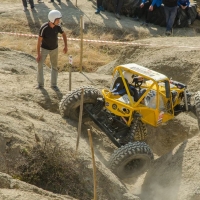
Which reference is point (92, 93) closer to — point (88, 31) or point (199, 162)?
point (199, 162)

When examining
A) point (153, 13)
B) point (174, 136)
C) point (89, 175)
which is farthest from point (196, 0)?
point (89, 175)

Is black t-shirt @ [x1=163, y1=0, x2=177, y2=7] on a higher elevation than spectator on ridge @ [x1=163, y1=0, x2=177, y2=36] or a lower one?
higher

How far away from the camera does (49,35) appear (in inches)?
420

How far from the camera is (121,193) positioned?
316 inches

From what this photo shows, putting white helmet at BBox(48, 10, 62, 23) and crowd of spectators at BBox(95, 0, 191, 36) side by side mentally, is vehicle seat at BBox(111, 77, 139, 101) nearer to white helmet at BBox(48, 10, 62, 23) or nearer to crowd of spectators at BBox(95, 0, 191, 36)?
white helmet at BBox(48, 10, 62, 23)

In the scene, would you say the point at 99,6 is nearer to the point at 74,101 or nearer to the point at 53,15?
the point at 53,15

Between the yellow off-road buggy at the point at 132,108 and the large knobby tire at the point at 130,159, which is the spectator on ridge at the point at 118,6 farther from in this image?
the large knobby tire at the point at 130,159

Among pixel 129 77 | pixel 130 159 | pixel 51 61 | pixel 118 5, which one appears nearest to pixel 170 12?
pixel 118 5

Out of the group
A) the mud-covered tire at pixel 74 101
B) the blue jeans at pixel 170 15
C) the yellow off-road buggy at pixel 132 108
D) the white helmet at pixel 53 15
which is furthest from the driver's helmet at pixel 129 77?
the blue jeans at pixel 170 15

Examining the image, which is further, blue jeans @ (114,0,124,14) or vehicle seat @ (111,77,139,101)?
blue jeans @ (114,0,124,14)

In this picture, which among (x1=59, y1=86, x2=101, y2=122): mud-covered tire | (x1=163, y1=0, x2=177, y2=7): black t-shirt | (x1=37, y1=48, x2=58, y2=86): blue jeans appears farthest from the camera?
(x1=163, y1=0, x2=177, y2=7): black t-shirt

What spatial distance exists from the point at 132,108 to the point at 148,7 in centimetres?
1045

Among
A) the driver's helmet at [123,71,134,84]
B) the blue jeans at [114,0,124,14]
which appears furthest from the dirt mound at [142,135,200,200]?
the blue jeans at [114,0,124,14]

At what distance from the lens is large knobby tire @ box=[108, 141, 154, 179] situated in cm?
888
